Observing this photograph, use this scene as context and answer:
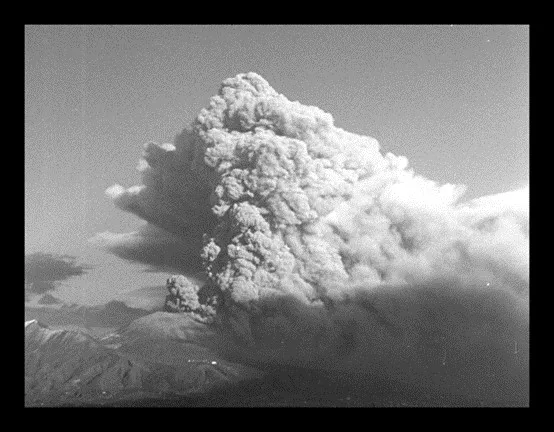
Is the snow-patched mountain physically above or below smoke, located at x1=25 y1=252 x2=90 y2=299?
below

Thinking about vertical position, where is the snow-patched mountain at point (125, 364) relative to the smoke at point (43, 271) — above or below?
below

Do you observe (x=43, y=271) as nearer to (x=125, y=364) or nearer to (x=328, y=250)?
(x=125, y=364)

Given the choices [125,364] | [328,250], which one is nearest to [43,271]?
[125,364]
